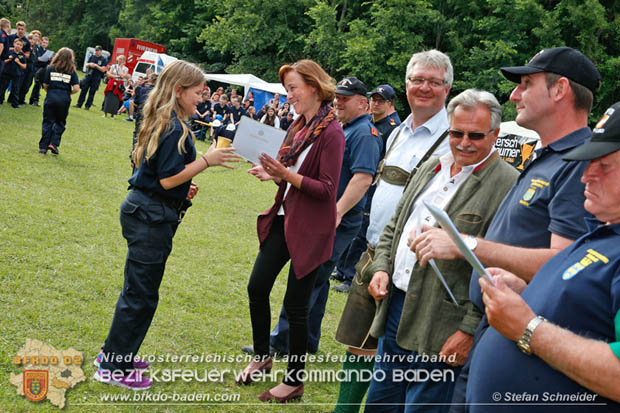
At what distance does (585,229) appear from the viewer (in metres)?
1.98

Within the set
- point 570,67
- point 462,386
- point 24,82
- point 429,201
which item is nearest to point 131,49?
point 24,82

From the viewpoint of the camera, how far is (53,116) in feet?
35.6

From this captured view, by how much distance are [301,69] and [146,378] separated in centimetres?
242

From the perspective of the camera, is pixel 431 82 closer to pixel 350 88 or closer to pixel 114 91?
pixel 350 88

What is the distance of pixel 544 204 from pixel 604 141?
497mm

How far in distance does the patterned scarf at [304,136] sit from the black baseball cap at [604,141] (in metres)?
2.14

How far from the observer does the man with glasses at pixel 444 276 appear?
8.48 ft

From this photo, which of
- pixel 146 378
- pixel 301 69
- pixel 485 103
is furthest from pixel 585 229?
pixel 146 378

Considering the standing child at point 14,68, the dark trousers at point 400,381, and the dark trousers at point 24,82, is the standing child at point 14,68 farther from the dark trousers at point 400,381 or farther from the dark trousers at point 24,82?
the dark trousers at point 400,381

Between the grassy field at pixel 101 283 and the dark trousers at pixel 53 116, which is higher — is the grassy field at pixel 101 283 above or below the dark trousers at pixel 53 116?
below

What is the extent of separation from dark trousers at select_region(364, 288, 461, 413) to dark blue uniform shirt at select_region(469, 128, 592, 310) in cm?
54

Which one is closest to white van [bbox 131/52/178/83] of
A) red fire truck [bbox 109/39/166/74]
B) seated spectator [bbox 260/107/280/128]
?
red fire truck [bbox 109/39/166/74]

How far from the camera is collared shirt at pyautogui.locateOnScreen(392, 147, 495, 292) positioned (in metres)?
2.78

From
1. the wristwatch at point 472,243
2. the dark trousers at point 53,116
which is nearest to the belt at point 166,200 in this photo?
the wristwatch at point 472,243
